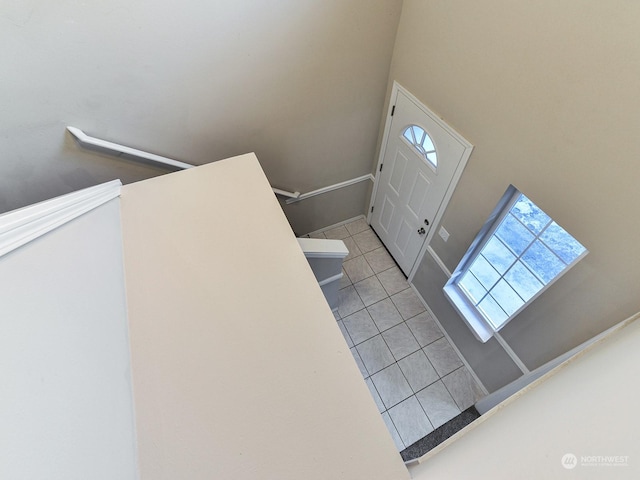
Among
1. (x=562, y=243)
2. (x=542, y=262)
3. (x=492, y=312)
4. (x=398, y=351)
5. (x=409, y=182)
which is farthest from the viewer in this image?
(x=398, y=351)

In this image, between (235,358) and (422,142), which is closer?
(235,358)

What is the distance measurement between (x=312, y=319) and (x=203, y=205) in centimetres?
114

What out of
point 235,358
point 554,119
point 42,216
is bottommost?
point 235,358

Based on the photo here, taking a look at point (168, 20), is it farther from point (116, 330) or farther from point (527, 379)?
point (527, 379)

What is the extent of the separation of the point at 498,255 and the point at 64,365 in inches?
116

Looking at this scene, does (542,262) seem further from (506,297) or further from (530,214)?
(506,297)

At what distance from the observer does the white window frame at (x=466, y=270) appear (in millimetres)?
2383

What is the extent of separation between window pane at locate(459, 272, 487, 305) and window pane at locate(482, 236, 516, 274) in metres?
0.31

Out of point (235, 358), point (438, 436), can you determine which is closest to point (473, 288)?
point (438, 436)

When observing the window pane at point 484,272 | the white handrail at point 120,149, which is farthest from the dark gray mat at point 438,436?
the white handrail at point 120,149

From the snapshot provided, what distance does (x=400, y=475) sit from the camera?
4.52 feet

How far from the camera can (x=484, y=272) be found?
2.92m

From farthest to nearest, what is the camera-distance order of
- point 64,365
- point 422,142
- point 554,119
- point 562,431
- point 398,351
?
point 398,351 < point 422,142 < point 554,119 < point 64,365 < point 562,431

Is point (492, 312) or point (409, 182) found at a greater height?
point (409, 182)
